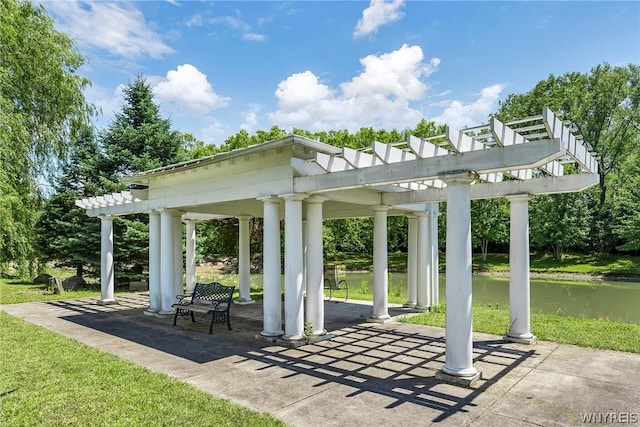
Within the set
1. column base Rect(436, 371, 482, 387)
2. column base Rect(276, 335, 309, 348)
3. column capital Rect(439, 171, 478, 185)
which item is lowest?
column base Rect(276, 335, 309, 348)

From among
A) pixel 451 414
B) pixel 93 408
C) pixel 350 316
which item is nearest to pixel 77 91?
pixel 93 408

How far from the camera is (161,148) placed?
20281mm

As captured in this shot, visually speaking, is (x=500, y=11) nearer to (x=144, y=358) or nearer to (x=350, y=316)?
(x=350, y=316)

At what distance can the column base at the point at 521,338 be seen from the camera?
769cm

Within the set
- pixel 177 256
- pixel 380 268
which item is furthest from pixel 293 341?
pixel 177 256

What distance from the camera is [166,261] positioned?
11.0 metres

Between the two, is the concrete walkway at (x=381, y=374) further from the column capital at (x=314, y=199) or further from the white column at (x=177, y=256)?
the column capital at (x=314, y=199)

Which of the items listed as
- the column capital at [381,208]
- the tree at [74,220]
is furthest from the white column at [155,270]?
the tree at [74,220]

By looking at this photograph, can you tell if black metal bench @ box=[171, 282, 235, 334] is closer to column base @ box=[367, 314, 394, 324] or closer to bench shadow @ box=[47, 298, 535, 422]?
Answer: bench shadow @ box=[47, 298, 535, 422]

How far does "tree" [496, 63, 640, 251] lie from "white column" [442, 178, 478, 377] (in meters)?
28.6

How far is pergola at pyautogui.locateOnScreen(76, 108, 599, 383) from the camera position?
18.4 ft

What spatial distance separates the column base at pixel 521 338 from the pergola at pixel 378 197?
0.03m

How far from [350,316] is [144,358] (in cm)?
563

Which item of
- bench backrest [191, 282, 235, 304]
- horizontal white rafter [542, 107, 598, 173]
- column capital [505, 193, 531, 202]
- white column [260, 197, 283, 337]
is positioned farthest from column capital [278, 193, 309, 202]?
horizontal white rafter [542, 107, 598, 173]
